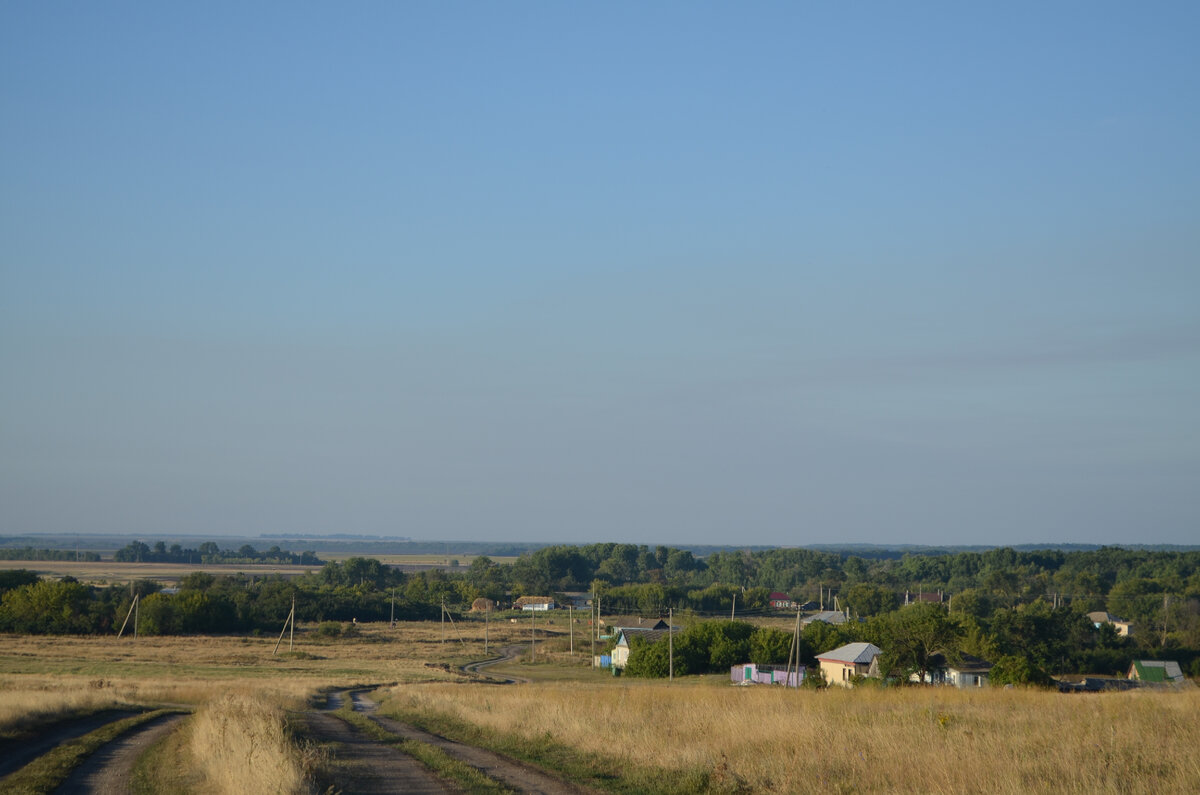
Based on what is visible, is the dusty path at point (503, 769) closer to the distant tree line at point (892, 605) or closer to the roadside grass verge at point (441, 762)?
the roadside grass verge at point (441, 762)

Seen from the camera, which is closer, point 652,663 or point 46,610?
point 652,663

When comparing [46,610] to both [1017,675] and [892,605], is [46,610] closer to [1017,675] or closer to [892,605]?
[1017,675]

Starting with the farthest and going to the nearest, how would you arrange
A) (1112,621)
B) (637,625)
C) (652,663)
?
(1112,621)
(637,625)
(652,663)

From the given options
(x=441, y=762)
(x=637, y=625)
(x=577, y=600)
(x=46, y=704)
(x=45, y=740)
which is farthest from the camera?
(x=577, y=600)

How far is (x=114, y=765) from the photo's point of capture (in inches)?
739

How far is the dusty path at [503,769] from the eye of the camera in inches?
577

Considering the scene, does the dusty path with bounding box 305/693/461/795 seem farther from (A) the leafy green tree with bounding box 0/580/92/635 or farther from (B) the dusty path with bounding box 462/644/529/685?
(A) the leafy green tree with bounding box 0/580/92/635

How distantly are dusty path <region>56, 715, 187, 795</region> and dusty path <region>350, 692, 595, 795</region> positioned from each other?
603cm

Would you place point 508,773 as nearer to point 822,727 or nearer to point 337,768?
point 337,768

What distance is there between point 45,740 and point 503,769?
44.1 ft

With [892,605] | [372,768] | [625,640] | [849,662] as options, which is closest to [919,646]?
[849,662]

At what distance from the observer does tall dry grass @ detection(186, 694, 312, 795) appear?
1303cm

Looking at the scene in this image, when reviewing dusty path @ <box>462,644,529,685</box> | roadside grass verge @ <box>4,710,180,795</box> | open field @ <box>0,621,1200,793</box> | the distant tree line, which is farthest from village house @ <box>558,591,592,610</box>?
roadside grass verge @ <box>4,710,180,795</box>

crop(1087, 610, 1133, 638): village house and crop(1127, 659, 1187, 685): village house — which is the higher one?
crop(1127, 659, 1187, 685): village house
